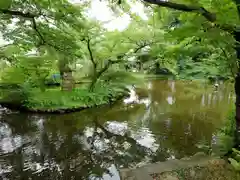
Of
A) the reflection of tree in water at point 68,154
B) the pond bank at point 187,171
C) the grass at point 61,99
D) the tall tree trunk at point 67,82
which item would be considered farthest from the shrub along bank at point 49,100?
the pond bank at point 187,171

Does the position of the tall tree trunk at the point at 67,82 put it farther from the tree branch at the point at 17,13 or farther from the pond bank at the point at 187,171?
the pond bank at the point at 187,171

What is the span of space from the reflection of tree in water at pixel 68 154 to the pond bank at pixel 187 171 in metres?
1.17

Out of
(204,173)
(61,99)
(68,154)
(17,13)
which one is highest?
(17,13)

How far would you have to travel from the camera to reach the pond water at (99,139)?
539 centimetres

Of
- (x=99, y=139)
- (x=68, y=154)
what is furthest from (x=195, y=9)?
(x=99, y=139)

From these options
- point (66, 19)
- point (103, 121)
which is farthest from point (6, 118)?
point (66, 19)

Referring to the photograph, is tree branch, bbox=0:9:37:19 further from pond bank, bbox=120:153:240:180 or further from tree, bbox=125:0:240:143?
pond bank, bbox=120:153:240:180

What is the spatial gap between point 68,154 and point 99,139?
1434mm

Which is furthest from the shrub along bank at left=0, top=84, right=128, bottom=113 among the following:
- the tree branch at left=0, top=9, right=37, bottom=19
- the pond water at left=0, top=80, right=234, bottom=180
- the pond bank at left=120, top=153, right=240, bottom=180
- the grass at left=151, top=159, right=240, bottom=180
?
the grass at left=151, top=159, right=240, bottom=180

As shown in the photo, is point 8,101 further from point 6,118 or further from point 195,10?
point 195,10

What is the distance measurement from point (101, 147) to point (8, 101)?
23.9 feet

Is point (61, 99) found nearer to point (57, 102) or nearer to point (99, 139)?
point (57, 102)

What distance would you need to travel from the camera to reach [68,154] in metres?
6.06

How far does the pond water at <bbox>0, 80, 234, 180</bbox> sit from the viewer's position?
17.7ft
